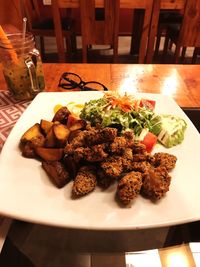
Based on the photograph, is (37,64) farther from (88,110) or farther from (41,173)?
(41,173)

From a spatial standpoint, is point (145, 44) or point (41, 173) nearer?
point (41, 173)

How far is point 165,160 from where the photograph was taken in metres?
0.71

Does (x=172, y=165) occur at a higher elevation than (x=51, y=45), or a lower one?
higher

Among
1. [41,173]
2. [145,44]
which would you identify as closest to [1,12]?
[145,44]

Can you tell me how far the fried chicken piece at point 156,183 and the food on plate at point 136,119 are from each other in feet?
0.49

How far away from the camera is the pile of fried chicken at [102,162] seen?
0.63m

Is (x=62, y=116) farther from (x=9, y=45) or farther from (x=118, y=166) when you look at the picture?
(x=9, y=45)

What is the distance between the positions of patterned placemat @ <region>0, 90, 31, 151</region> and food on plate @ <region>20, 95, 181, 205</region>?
18 cm

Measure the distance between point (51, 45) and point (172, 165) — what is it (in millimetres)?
4013

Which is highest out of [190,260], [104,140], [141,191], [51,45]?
[104,140]

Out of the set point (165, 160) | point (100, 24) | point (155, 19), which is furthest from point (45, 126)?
point (155, 19)

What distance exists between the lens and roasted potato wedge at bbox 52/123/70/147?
0.76 metres

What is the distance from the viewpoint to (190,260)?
0.61m


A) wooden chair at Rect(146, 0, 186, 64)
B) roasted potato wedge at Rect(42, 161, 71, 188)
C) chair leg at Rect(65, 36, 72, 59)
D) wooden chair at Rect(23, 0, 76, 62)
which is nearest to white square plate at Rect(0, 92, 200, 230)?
roasted potato wedge at Rect(42, 161, 71, 188)
